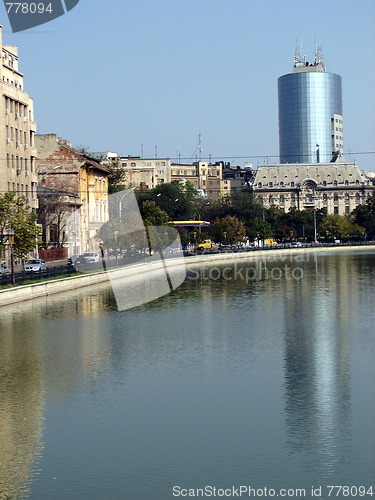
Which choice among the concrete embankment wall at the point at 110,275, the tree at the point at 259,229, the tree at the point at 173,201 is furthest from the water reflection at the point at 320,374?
the tree at the point at 173,201

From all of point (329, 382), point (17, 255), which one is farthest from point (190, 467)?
→ point (17, 255)

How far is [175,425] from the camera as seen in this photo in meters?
21.6

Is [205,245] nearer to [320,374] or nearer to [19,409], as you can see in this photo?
[320,374]

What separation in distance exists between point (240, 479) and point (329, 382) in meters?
8.90

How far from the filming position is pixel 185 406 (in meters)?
23.4

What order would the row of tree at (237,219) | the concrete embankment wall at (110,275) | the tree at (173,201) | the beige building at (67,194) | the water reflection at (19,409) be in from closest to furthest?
the water reflection at (19,409), the concrete embankment wall at (110,275), the beige building at (67,194), the row of tree at (237,219), the tree at (173,201)

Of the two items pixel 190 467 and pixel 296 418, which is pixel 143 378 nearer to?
pixel 296 418

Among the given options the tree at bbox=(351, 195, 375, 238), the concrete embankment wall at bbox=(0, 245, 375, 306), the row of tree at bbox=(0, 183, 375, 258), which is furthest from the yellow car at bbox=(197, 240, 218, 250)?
the tree at bbox=(351, 195, 375, 238)

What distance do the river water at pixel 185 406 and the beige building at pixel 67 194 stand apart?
54.5m

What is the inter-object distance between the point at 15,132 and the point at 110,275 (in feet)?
57.2

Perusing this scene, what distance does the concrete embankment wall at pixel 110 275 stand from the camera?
50.1 m

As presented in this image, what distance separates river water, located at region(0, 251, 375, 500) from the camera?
58.5 ft

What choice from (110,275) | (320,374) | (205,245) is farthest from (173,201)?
(320,374)

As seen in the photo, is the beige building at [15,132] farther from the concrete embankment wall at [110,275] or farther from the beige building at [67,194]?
the concrete embankment wall at [110,275]
